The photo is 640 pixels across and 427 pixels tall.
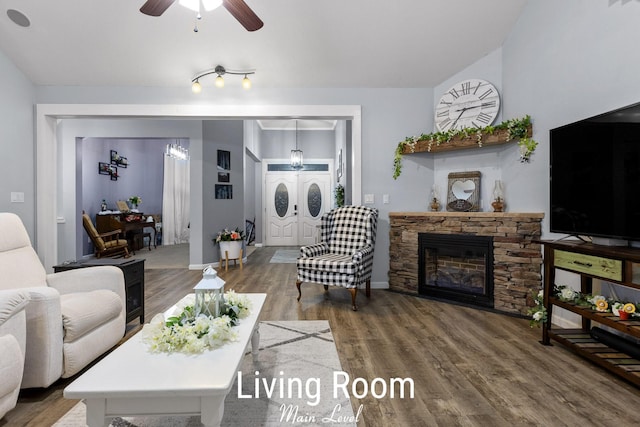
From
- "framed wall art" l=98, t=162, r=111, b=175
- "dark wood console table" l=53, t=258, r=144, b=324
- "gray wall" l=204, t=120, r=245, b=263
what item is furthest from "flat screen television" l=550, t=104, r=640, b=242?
"framed wall art" l=98, t=162, r=111, b=175

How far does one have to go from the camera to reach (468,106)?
3.83m

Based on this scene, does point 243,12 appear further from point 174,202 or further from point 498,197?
point 174,202

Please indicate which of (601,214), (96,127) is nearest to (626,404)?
(601,214)

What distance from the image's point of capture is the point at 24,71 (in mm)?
3812

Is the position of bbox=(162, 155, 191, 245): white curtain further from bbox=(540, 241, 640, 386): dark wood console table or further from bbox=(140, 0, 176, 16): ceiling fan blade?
bbox=(540, 241, 640, 386): dark wood console table

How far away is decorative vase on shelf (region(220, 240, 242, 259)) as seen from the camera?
553cm

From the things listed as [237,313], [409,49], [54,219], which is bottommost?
[237,313]

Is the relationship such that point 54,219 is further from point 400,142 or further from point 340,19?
point 400,142

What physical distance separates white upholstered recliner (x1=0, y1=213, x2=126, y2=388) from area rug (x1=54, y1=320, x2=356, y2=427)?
1.05 feet

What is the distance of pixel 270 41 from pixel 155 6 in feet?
4.91

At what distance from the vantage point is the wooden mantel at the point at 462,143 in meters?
3.30

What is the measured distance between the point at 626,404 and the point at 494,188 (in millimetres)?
2218

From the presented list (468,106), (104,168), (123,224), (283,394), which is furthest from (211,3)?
(104,168)

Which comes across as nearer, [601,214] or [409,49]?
[601,214]
